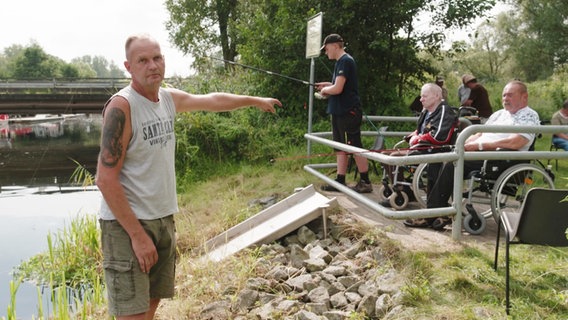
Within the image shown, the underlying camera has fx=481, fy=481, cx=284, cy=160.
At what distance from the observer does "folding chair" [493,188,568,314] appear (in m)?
2.96

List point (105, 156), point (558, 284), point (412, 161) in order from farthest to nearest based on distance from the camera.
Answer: point (412, 161)
point (558, 284)
point (105, 156)

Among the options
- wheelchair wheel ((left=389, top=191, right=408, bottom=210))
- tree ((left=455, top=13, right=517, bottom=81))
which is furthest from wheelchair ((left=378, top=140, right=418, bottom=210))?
tree ((left=455, top=13, right=517, bottom=81))

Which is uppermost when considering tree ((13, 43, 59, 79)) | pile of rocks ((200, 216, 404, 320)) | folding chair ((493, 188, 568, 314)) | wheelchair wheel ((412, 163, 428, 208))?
tree ((13, 43, 59, 79))

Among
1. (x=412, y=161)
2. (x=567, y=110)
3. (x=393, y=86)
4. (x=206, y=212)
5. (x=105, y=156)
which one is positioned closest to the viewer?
(x=105, y=156)

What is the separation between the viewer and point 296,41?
1083 centimetres

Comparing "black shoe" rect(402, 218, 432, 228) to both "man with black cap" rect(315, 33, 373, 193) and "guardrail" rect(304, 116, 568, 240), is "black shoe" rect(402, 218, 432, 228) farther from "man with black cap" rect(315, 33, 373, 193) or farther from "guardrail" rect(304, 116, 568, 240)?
"man with black cap" rect(315, 33, 373, 193)

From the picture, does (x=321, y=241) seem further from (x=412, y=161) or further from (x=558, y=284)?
(x=558, y=284)

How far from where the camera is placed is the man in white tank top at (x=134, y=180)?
2.24m

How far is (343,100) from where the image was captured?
594 centimetres

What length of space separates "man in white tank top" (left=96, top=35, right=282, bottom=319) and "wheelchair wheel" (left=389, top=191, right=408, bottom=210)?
11.6 feet

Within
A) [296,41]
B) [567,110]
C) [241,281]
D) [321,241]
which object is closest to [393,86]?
[296,41]

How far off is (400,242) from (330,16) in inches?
304

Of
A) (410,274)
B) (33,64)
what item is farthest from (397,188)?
(33,64)

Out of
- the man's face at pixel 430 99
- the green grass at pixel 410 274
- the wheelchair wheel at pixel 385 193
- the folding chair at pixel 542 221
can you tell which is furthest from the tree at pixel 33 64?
the folding chair at pixel 542 221
